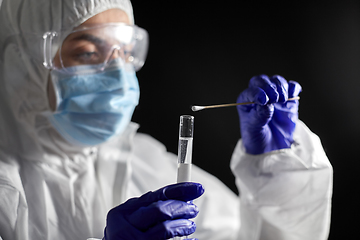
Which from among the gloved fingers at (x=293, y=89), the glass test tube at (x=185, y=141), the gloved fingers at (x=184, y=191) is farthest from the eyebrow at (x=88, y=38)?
the gloved fingers at (x=293, y=89)

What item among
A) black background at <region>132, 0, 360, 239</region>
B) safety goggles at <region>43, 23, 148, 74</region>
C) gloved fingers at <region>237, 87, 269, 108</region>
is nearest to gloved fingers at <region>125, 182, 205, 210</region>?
gloved fingers at <region>237, 87, 269, 108</region>

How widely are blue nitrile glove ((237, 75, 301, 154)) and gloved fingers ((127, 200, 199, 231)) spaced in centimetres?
48

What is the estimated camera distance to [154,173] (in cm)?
→ 166

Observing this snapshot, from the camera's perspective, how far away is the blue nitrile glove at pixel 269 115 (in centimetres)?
127

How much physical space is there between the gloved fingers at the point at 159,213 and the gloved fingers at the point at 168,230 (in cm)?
1

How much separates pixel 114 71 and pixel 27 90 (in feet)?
1.02

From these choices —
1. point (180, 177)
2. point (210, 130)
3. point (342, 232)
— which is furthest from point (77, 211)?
point (342, 232)

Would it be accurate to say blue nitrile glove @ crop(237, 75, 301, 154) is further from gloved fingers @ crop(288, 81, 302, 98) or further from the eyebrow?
the eyebrow

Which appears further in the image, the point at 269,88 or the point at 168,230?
the point at 269,88

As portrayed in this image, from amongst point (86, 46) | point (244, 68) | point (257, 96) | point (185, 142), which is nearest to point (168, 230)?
point (185, 142)

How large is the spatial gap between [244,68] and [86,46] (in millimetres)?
953

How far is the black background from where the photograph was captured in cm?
171

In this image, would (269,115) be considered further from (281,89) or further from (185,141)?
(185,141)

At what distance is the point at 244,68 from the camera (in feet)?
6.43
